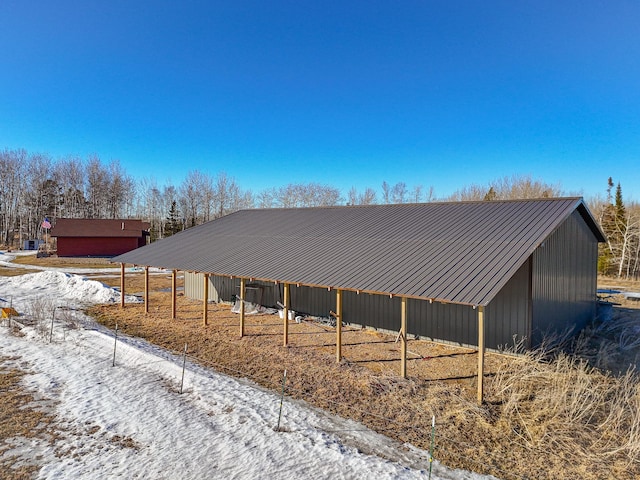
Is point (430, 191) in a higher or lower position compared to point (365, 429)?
higher

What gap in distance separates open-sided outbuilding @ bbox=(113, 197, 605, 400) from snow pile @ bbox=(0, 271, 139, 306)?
9.50 feet

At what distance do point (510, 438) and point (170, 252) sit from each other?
14.1 meters

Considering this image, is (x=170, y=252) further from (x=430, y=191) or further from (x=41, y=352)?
(x=430, y=191)

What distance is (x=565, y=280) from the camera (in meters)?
12.3

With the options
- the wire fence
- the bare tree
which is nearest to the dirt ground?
the wire fence

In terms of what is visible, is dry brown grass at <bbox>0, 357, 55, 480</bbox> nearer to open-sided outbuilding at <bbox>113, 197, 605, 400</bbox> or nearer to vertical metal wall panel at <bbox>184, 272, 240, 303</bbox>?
open-sided outbuilding at <bbox>113, 197, 605, 400</bbox>

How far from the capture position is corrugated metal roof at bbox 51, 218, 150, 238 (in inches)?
1464

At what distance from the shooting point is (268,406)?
7.20 m

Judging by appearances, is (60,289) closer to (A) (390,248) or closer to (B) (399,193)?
(A) (390,248)

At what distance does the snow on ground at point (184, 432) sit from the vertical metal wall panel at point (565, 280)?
275 inches

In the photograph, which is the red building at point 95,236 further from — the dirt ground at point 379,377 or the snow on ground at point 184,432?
the snow on ground at point 184,432

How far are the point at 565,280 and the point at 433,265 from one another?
5907mm

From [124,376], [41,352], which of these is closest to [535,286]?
[124,376]

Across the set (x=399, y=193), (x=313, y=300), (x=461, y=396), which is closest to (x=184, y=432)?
(x=461, y=396)
